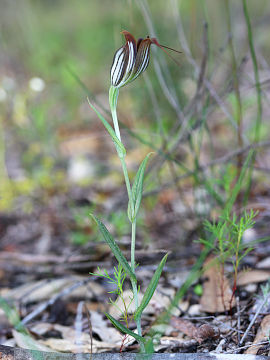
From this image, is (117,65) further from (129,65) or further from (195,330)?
(195,330)

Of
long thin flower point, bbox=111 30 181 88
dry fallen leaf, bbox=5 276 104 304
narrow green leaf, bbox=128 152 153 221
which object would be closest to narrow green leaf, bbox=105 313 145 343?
narrow green leaf, bbox=128 152 153 221

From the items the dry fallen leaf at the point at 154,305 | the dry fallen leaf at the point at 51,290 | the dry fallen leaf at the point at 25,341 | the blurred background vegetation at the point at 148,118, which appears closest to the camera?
the dry fallen leaf at the point at 25,341

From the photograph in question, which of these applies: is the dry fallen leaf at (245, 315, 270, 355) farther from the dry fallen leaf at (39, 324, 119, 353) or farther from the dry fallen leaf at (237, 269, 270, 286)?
the dry fallen leaf at (39, 324, 119, 353)

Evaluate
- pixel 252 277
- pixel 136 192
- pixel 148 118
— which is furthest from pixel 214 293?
pixel 148 118

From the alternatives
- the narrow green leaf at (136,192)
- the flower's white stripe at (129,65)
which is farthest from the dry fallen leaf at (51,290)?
the flower's white stripe at (129,65)

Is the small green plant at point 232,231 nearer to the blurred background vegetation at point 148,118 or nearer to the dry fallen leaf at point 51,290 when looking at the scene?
the blurred background vegetation at point 148,118

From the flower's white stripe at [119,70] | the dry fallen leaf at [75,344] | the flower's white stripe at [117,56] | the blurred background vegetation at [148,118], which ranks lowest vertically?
the dry fallen leaf at [75,344]
